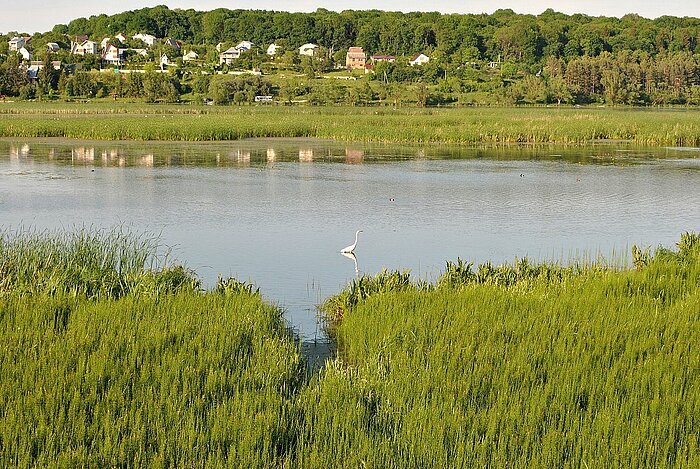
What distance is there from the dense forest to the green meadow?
188ft

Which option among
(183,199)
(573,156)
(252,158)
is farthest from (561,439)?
(573,156)

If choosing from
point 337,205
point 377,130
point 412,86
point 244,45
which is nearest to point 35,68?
point 412,86

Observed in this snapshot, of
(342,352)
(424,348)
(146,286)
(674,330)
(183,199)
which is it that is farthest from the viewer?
(183,199)

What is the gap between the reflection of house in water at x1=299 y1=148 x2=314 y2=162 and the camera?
25.5 metres

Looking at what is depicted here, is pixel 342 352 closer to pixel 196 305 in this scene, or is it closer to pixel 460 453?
pixel 196 305

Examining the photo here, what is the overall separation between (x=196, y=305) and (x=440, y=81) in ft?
245

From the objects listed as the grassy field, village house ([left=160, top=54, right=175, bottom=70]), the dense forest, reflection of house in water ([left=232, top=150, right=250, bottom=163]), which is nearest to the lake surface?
reflection of house in water ([left=232, top=150, right=250, bottom=163])

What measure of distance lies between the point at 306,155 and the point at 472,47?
8806cm

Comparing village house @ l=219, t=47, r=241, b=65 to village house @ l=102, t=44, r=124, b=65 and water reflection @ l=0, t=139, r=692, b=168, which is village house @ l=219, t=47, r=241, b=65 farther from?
water reflection @ l=0, t=139, r=692, b=168

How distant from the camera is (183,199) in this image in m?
16.5

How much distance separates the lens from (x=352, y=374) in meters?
5.74

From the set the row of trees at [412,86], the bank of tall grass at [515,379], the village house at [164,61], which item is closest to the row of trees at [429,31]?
the row of trees at [412,86]

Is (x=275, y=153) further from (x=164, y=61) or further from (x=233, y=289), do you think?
(x=164, y=61)

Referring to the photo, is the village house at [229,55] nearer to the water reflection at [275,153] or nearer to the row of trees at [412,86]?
the row of trees at [412,86]
